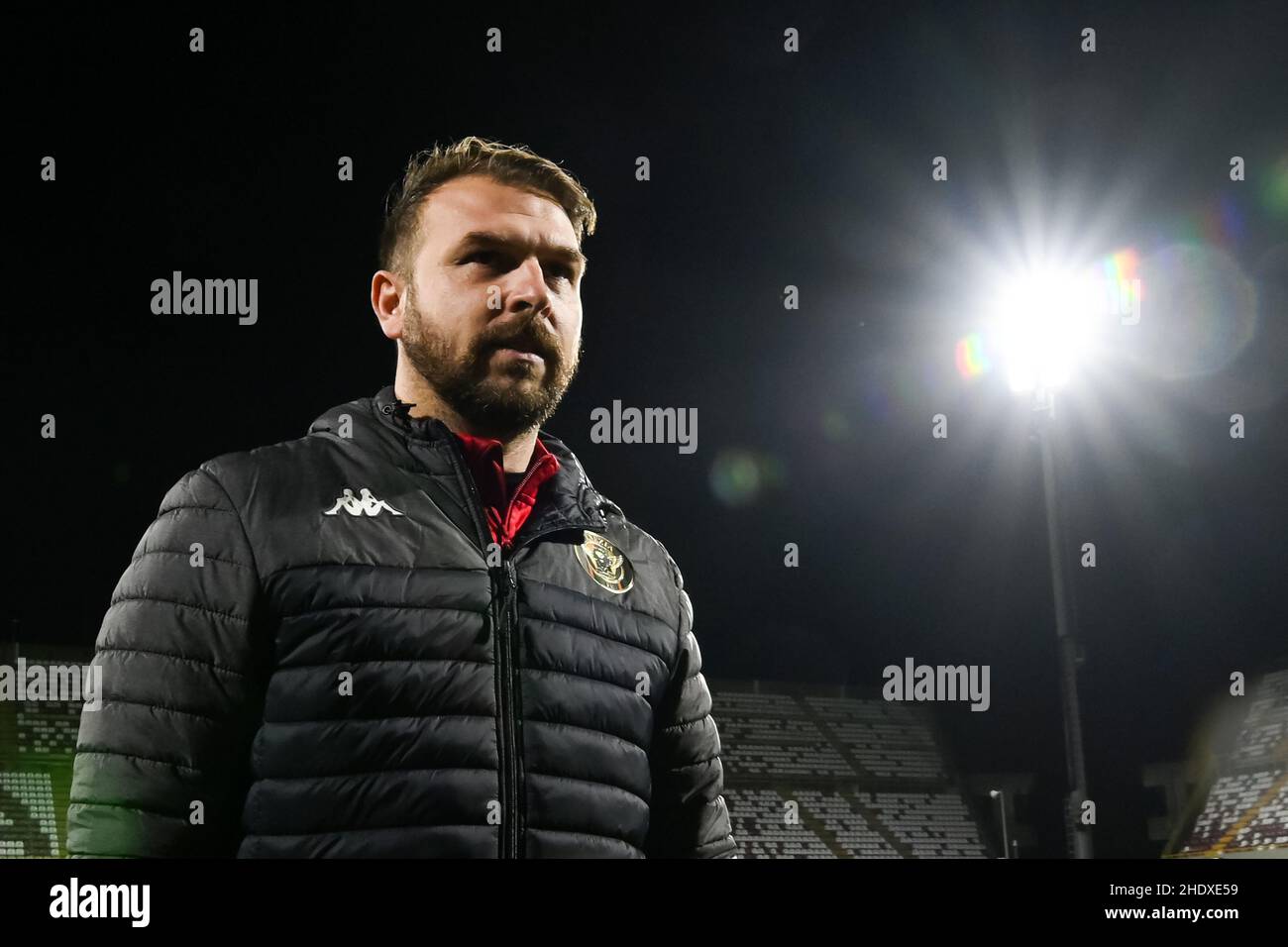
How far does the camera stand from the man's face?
8.02ft

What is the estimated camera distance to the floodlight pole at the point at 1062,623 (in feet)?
16.2

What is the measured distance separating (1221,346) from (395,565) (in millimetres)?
3767

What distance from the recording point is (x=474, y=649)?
86.7 inches

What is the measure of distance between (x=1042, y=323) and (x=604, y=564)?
3.90m

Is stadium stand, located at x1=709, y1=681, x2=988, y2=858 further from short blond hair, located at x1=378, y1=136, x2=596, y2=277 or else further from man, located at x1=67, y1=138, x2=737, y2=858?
short blond hair, located at x1=378, y1=136, x2=596, y2=277

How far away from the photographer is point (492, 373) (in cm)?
244

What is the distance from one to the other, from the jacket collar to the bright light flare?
99.7 inches

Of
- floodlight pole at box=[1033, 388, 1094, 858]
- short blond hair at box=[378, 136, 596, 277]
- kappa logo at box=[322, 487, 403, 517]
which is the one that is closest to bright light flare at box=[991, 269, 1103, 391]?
floodlight pole at box=[1033, 388, 1094, 858]

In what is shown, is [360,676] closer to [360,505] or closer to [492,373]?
[360,505]

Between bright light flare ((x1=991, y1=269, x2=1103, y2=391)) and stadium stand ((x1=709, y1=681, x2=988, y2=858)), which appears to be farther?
stadium stand ((x1=709, y1=681, x2=988, y2=858))

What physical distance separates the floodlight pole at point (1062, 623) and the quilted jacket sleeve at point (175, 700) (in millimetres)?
3753

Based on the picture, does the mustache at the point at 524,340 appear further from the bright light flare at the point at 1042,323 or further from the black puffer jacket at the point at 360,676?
the bright light flare at the point at 1042,323

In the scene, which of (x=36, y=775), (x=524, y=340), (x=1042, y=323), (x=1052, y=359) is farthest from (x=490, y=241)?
(x=36, y=775)

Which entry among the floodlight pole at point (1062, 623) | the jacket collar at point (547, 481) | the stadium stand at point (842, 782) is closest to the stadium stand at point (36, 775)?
the stadium stand at point (842, 782)
